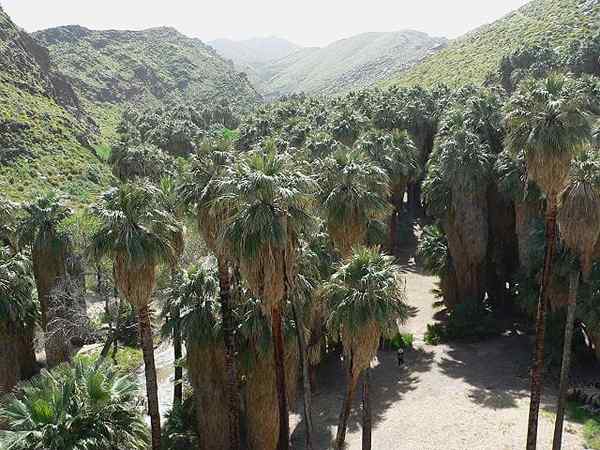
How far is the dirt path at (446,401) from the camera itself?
984 inches

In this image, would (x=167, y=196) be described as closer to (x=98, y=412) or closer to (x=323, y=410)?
(x=98, y=412)

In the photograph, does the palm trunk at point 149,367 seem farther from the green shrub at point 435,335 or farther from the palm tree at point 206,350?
the green shrub at point 435,335

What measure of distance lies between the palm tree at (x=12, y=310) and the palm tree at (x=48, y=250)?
1.57 m

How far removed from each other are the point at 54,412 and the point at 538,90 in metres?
19.2

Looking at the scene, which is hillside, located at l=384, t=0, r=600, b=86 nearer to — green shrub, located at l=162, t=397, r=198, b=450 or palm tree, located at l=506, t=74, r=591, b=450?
palm tree, located at l=506, t=74, r=591, b=450

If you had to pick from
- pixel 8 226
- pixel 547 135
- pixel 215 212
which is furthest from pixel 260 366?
pixel 8 226

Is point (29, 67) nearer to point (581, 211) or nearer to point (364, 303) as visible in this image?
point (364, 303)

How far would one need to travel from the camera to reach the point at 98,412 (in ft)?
48.1

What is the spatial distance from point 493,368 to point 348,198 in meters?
15.7

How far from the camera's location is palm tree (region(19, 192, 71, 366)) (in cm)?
3234

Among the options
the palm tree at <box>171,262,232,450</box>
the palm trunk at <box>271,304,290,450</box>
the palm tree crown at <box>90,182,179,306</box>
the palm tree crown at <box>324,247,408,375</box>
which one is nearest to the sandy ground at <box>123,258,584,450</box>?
the palm tree at <box>171,262,232,450</box>

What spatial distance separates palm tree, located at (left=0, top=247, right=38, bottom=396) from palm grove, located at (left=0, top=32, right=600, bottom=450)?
0.12 metres

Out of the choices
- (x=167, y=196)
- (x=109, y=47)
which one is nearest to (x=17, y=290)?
(x=167, y=196)

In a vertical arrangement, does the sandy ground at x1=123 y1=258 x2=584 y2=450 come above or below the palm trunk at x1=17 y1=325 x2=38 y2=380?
below
